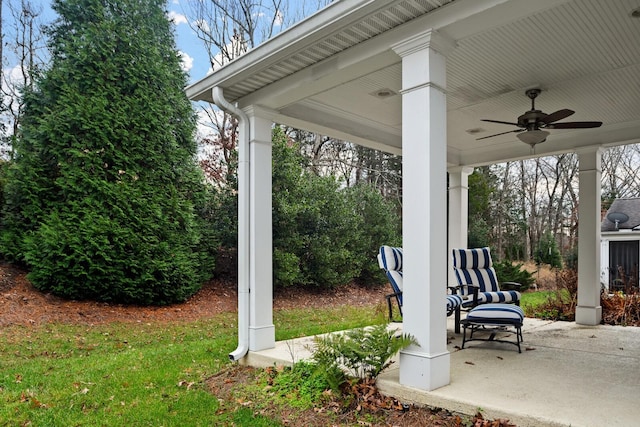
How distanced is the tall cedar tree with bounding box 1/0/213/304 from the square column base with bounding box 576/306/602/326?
6.27m

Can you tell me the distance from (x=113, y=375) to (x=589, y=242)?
5939mm

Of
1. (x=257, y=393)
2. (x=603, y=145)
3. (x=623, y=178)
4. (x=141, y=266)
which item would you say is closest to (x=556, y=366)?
(x=257, y=393)

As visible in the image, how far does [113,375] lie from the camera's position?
14.2ft

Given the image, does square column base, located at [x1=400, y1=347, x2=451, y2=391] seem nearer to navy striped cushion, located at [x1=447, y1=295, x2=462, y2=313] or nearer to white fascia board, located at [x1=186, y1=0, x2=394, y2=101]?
navy striped cushion, located at [x1=447, y1=295, x2=462, y2=313]

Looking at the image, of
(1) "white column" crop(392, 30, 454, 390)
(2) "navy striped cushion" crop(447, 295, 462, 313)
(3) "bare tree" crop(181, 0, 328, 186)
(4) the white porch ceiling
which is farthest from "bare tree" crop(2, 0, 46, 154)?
(1) "white column" crop(392, 30, 454, 390)

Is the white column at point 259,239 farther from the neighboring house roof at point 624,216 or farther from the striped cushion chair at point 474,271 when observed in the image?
the neighboring house roof at point 624,216

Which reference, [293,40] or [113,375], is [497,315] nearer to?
[293,40]

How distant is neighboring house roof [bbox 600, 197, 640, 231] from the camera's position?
38.5ft

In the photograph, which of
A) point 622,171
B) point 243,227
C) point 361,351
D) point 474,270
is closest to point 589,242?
point 474,270

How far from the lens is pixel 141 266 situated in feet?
Result: 24.8

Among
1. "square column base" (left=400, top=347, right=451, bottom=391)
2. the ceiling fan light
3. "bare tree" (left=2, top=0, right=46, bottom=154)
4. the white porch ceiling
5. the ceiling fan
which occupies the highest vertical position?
"bare tree" (left=2, top=0, right=46, bottom=154)

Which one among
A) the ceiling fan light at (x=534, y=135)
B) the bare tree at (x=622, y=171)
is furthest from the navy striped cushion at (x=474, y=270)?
the bare tree at (x=622, y=171)

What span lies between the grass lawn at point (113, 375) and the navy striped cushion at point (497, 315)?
1.52m

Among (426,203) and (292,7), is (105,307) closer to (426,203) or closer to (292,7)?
(426,203)
